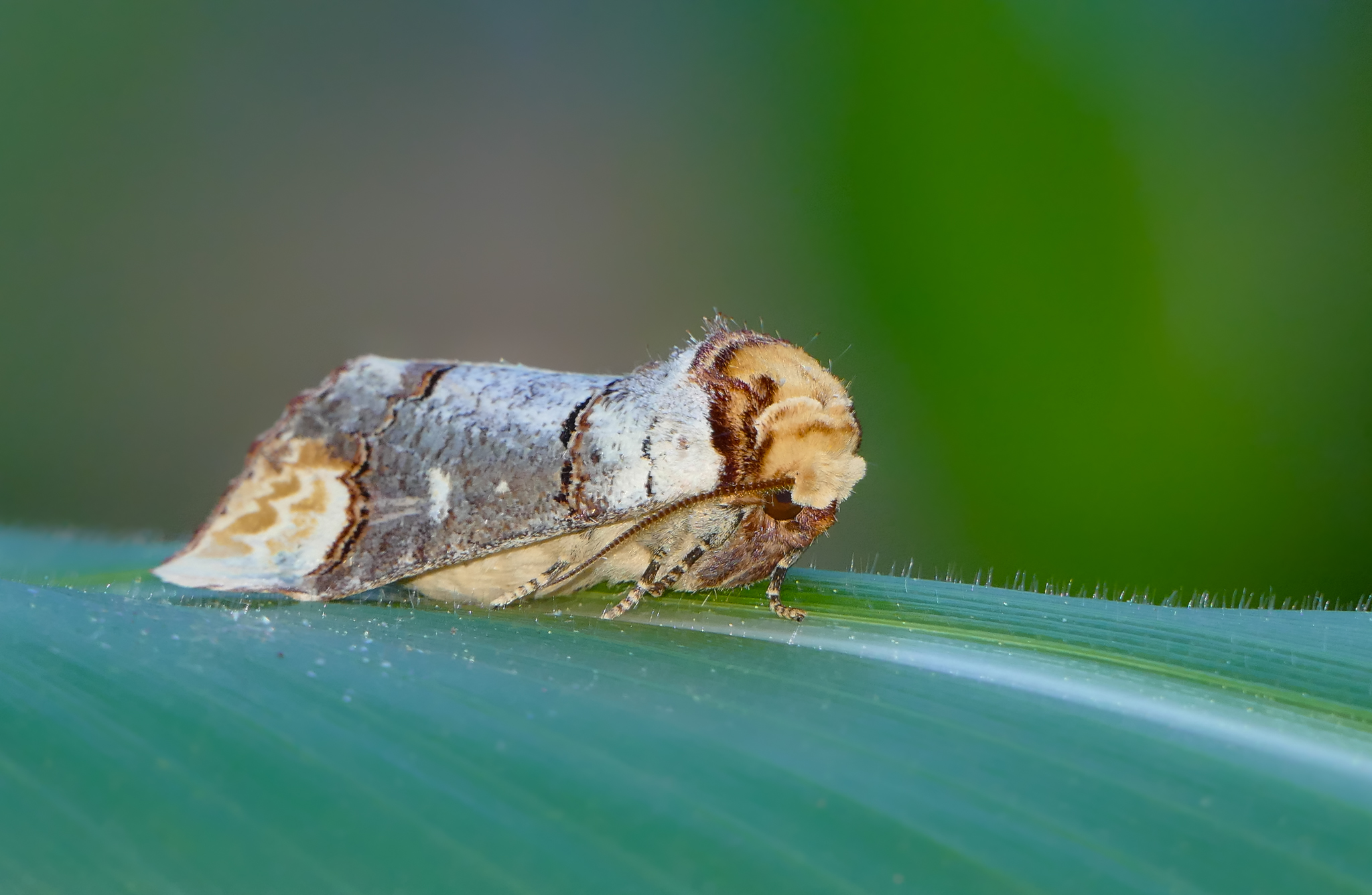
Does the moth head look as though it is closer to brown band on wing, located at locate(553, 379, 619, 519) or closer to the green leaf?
brown band on wing, located at locate(553, 379, 619, 519)

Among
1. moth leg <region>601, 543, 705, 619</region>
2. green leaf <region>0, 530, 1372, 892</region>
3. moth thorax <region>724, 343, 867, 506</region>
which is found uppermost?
moth thorax <region>724, 343, 867, 506</region>

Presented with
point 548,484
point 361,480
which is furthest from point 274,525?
point 548,484

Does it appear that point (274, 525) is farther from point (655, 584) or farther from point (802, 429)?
point (802, 429)

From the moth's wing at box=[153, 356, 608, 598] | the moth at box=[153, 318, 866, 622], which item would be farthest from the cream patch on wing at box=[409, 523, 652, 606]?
the moth's wing at box=[153, 356, 608, 598]

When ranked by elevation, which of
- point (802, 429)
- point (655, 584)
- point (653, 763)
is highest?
point (802, 429)

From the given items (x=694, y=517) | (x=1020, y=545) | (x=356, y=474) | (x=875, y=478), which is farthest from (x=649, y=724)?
(x=1020, y=545)

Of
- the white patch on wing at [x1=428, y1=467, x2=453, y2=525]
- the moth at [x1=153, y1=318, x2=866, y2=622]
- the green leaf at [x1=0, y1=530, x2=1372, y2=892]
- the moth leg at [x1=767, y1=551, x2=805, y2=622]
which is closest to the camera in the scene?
the green leaf at [x1=0, y1=530, x2=1372, y2=892]
